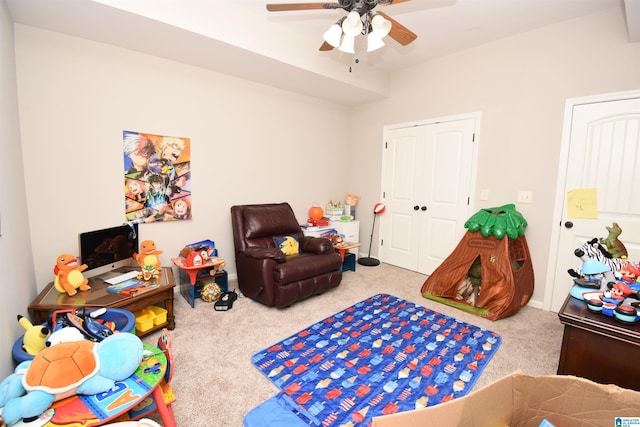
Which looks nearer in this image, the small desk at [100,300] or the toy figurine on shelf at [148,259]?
the small desk at [100,300]

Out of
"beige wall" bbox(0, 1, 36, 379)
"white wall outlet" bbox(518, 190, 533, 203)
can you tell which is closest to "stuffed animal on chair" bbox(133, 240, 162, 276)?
"beige wall" bbox(0, 1, 36, 379)

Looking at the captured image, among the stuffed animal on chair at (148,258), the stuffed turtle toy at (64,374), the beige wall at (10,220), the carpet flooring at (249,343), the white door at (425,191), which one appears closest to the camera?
the stuffed turtle toy at (64,374)

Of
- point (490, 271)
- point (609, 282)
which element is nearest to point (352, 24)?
point (609, 282)

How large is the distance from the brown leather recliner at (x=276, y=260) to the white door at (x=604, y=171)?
7.57 ft

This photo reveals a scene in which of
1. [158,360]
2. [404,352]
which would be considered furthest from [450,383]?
[158,360]

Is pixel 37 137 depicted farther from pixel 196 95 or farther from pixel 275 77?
pixel 275 77

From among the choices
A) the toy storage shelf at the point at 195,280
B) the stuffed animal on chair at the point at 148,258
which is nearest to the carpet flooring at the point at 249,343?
the toy storage shelf at the point at 195,280

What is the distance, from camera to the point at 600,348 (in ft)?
4.70

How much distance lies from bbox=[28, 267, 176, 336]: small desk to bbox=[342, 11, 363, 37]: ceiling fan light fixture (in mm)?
2320

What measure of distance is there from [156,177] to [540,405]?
329 cm

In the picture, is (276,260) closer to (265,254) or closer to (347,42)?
(265,254)

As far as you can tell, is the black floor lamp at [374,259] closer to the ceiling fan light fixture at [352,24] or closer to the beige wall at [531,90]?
the beige wall at [531,90]

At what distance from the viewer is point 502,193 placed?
3.29 meters

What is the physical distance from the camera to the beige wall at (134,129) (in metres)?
2.40
